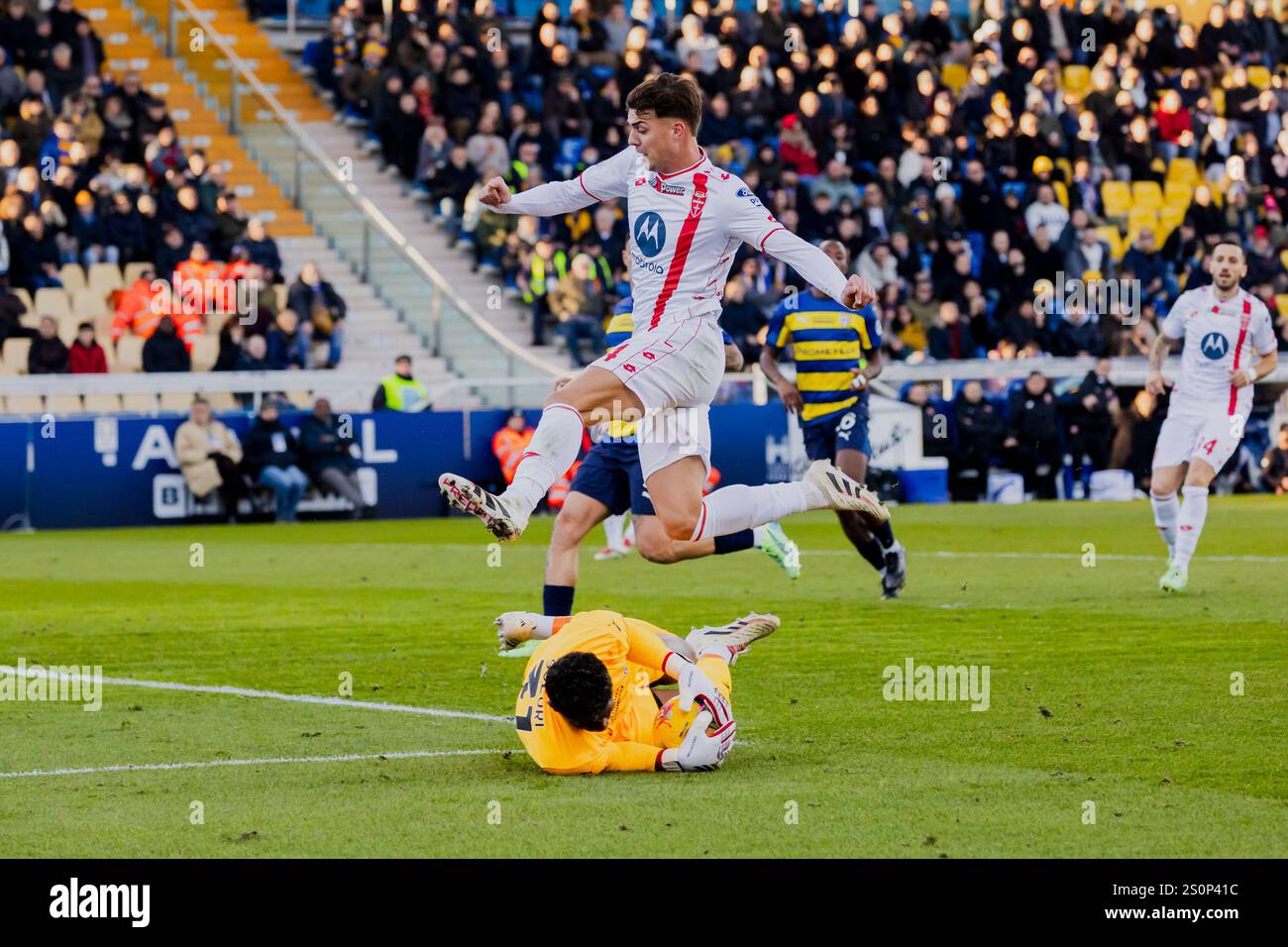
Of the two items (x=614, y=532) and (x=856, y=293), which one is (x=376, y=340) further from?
(x=856, y=293)

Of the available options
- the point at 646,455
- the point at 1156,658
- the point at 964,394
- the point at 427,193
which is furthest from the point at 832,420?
the point at 427,193

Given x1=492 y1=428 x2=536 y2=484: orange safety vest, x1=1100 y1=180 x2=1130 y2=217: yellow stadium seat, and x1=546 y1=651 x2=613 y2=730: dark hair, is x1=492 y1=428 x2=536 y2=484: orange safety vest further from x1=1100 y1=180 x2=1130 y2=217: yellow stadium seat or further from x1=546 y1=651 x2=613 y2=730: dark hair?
x1=546 y1=651 x2=613 y2=730: dark hair

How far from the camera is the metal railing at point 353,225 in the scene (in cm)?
2520

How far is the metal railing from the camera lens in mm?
25203

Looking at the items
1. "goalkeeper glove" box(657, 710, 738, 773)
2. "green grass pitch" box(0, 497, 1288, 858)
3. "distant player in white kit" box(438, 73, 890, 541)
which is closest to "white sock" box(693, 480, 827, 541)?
"distant player in white kit" box(438, 73, 890, 541)

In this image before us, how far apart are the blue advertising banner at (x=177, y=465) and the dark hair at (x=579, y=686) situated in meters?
16.2

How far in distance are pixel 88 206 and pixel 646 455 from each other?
16.7 metres

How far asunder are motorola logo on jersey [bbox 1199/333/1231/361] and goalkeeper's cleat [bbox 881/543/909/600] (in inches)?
106

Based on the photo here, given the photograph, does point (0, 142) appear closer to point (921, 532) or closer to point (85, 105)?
point (85, 105)

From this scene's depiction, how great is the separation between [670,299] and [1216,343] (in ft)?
21.9

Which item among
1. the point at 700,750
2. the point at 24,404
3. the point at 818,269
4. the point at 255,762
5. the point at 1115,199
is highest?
the point at 1115,199

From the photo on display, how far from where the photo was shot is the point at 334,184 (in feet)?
85.7

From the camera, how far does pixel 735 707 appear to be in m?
9.13

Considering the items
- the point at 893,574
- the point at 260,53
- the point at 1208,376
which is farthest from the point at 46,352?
the point at 1208,376
